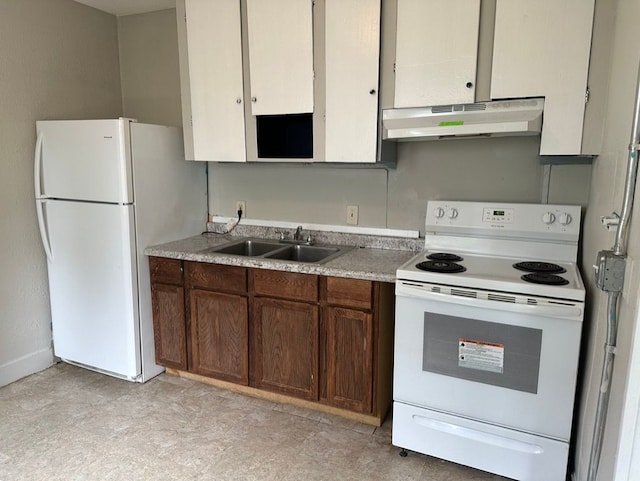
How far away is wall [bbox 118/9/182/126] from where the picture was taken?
3.15 metres

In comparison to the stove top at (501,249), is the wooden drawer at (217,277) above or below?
below

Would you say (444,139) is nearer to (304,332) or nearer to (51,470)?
(304,332)

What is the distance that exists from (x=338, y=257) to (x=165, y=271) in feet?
3.51

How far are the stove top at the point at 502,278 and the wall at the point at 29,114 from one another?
2.40 metres

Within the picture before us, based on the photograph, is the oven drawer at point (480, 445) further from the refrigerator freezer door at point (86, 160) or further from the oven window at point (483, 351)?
the refrigerator freezer door at point (86, 160)

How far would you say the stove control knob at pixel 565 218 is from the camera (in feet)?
7.05

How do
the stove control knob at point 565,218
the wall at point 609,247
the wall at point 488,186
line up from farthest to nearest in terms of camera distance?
the stove control knob at point 565,218, the wall at point 488,186, the wall at point 609,247

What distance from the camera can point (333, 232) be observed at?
2.83 metres

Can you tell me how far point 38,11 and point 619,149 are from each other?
10.7 ft

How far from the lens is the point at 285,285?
236 cm

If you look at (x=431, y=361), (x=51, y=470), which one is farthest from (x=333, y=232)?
(x=51, y=470)

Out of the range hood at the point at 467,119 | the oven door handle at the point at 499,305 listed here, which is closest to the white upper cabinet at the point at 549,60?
the range hood at the point at 467,119

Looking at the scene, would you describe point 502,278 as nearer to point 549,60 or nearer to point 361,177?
point 549,60

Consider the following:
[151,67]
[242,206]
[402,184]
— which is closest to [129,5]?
[151,67]
